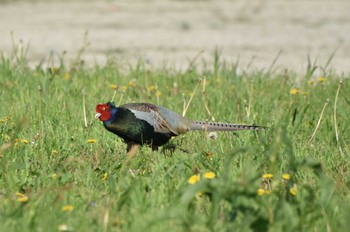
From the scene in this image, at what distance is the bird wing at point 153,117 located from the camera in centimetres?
528

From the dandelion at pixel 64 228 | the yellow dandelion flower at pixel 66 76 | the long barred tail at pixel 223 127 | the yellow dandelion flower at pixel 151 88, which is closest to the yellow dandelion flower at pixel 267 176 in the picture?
the long barred tail at pixel 223 127

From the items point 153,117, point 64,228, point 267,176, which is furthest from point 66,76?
point 64,228

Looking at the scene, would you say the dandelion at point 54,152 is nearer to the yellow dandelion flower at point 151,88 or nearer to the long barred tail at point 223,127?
the long barred tail at point 223,127

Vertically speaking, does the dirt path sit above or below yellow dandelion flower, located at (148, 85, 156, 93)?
below

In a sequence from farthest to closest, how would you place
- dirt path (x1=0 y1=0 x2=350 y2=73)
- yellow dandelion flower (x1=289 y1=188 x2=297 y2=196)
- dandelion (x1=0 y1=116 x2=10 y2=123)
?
1. dirt path (x1=0 y1=0 x2=350 y2=73)
2. dandelion (x1=0 y1=116 x2=10 y2=123)
3. yellow dandelion flower (x1=289 y1=188 x2=297 y2=196)

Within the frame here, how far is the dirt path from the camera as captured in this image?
9.72 meters

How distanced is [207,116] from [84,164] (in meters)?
1.53

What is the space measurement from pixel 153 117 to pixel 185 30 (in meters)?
6.19

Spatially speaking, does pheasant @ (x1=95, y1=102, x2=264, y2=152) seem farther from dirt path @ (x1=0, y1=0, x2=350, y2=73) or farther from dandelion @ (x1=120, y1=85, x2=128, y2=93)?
dirt path @ (x1=0, y1=0, x2=350, y2=73)

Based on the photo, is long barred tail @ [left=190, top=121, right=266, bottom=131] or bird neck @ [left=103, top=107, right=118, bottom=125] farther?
long barred tail @ [left=190, top=121, right=266, bottom=131]

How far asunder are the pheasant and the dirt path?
3.02 meters

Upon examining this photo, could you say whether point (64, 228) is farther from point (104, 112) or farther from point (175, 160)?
point (104, 112)

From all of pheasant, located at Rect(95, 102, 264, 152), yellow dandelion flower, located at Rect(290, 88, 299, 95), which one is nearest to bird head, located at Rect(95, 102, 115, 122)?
pheasant, located at Rect(95, 102, 264, 152)

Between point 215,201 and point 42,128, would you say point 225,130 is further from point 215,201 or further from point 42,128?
point 215,201
